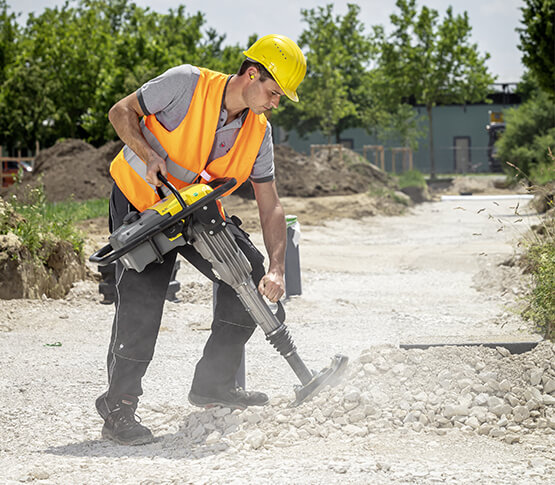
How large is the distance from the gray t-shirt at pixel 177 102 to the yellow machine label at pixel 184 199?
28cm

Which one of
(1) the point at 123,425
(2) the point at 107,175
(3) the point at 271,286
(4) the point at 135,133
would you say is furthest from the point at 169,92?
(2) the point at 107,175

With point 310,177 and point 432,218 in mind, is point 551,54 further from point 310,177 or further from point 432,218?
point 310,177

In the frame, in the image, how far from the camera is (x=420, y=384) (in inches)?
159

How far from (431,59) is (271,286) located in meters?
31.5

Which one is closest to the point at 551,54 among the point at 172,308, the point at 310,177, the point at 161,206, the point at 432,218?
the point at 432,218

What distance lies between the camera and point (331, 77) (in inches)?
1316

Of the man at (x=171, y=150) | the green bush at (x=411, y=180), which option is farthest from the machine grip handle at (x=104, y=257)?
the green bush at (x=411, y=180)

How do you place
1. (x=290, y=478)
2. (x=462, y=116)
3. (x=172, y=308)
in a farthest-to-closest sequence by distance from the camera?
(x=462, y=116)
(x=172, y=308)
(x=290, y=478)

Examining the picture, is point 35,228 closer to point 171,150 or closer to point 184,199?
point 171,150

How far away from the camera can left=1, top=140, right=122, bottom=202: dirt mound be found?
21.8 metres

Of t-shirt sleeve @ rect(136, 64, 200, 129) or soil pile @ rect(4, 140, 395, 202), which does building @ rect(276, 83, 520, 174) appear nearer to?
soil pile @ rect(4, 140, 395, 202)

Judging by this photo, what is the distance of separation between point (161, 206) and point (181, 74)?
63 centimetres

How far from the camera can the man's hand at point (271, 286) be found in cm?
373

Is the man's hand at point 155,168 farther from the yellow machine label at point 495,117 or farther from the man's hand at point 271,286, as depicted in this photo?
the yellow machine label at point 495,117
